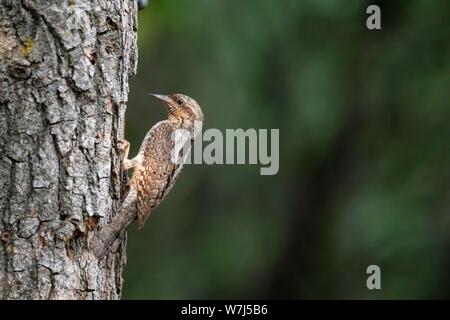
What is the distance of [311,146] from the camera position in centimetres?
1295

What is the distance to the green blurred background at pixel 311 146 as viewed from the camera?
11.7m

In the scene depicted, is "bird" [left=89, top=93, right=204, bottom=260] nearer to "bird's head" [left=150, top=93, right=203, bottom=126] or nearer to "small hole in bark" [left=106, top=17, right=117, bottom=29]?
"bird's head" [left=150, top=93, right=203, bottom=126]

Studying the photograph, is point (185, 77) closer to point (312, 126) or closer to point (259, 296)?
point (312, 126)

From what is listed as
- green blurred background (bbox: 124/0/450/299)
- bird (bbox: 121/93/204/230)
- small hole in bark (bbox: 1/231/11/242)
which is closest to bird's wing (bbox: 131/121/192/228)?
bird (bbox: 121/93/204/230)

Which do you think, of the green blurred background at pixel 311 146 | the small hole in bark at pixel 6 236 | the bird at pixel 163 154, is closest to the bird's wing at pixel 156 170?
the bird at pixel 163 154

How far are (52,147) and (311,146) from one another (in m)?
7.97

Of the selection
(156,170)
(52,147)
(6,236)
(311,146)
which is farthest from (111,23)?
(311,146)

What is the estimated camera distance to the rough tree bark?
5211 mm

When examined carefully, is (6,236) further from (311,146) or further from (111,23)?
(311,146)

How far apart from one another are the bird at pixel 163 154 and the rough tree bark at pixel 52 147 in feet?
1.61

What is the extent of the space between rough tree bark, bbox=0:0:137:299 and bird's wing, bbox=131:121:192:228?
788 mm

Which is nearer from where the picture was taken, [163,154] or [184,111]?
[163,154]

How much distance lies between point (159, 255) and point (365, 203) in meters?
3.29

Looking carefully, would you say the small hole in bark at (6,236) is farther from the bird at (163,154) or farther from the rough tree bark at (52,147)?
the bird at (163,154)
